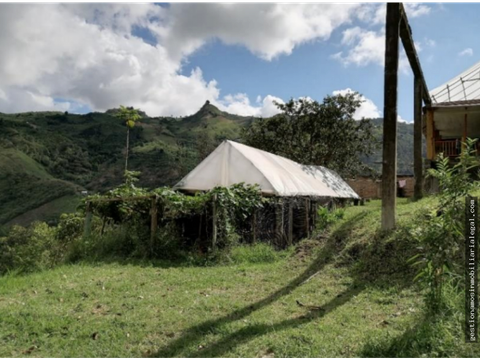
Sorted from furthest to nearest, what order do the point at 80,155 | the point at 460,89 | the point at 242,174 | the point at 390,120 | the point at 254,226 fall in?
the point at 80,155 → the point at 460,89 → the point at 242,174 → the point at 254,226 → the point at 390,120

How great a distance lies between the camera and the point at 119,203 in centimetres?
979

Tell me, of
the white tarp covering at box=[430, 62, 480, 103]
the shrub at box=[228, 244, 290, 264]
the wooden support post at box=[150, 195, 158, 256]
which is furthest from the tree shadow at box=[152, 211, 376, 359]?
the white tarp covering at box=[430, 62, 480, 103]

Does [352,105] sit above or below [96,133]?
below

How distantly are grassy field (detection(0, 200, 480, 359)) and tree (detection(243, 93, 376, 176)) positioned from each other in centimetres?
2155

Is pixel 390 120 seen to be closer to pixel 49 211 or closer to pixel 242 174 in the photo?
pixel 242 174

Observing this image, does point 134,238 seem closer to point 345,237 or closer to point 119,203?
point 119,203

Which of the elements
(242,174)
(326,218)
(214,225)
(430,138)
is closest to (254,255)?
(214,225)

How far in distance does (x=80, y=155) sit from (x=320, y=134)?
72.3 m

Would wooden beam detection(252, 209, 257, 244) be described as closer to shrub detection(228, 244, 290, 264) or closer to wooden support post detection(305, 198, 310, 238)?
shrub detection(228, 244, 290, 264)

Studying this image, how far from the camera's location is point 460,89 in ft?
49.8

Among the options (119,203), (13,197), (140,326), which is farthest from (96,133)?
(140,326)

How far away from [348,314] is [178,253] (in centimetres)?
500

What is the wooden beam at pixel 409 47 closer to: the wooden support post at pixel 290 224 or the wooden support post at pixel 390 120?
the wooden support post at pixel 390 120

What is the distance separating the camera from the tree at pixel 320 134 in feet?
91.5
